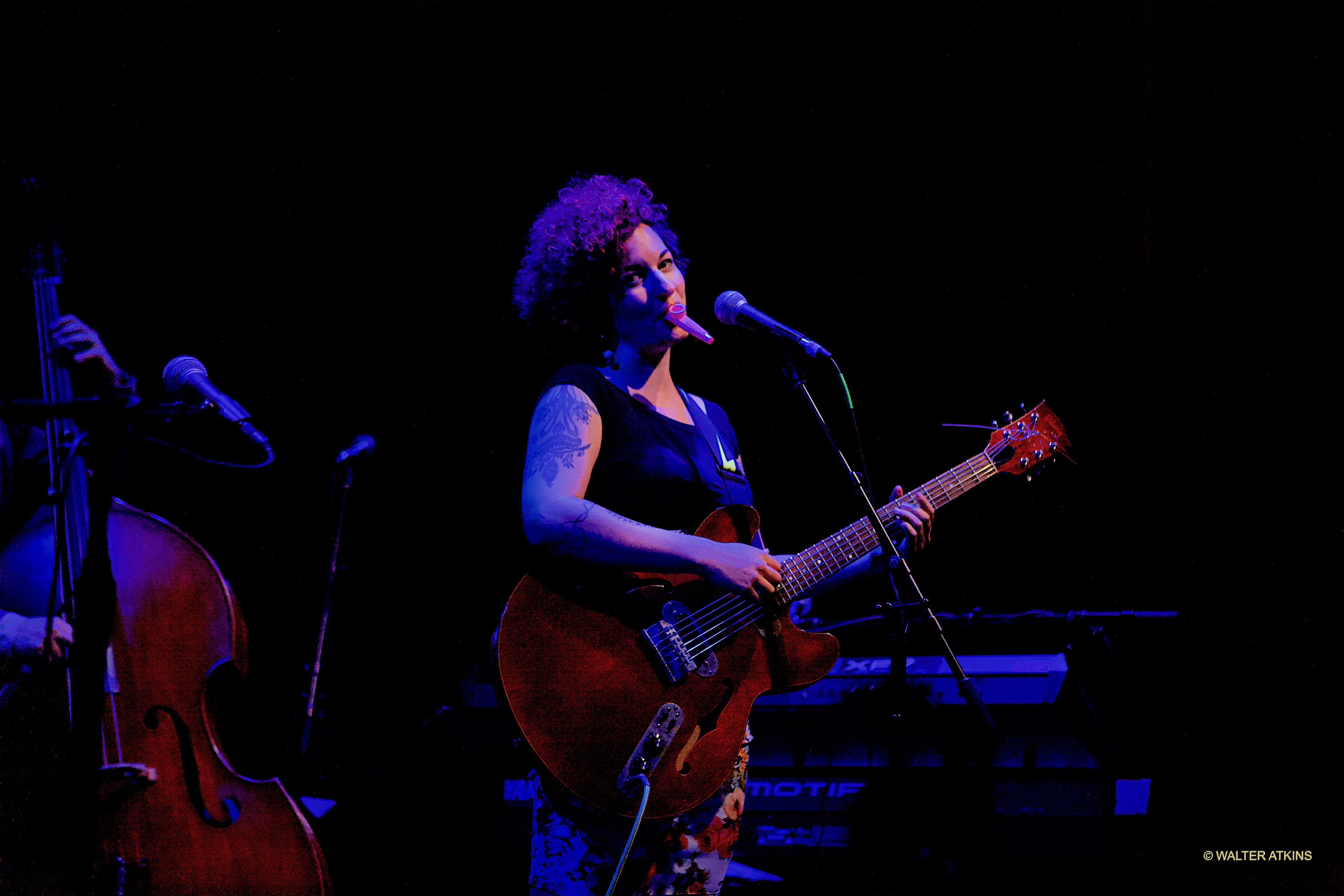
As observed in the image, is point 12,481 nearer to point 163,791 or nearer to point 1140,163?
point 163,791

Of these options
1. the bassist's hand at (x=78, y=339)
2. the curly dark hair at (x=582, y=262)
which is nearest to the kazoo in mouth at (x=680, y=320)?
the curly dark hair at (x=582, y=262)

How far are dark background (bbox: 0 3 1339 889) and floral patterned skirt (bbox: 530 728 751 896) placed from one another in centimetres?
154

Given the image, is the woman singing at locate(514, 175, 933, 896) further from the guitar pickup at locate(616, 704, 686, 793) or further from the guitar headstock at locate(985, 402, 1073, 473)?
the guitar headstock at locate(985, 402, 1073, 473)

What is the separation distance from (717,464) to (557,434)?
0.45 m

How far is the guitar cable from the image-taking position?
1.72 meters

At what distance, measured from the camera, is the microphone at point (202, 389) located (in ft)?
6.75

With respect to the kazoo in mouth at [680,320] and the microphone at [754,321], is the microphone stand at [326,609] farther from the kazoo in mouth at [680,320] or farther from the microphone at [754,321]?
the microphone at [754,321]

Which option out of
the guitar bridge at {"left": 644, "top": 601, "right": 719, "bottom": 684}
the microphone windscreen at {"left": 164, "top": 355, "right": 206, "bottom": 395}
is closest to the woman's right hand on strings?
the guitar bridge at {"left": 644, "top": 601, "right": 719, "bottom": 684}

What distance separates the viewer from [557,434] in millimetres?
1928

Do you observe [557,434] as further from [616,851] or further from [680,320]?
[616,851]

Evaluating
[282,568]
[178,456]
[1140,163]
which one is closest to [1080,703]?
[1140,163]

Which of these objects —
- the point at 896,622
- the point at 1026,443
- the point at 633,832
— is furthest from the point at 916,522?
the point at 633,832

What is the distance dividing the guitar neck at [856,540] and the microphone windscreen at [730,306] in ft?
2.03

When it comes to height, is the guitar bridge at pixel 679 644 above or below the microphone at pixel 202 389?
below
